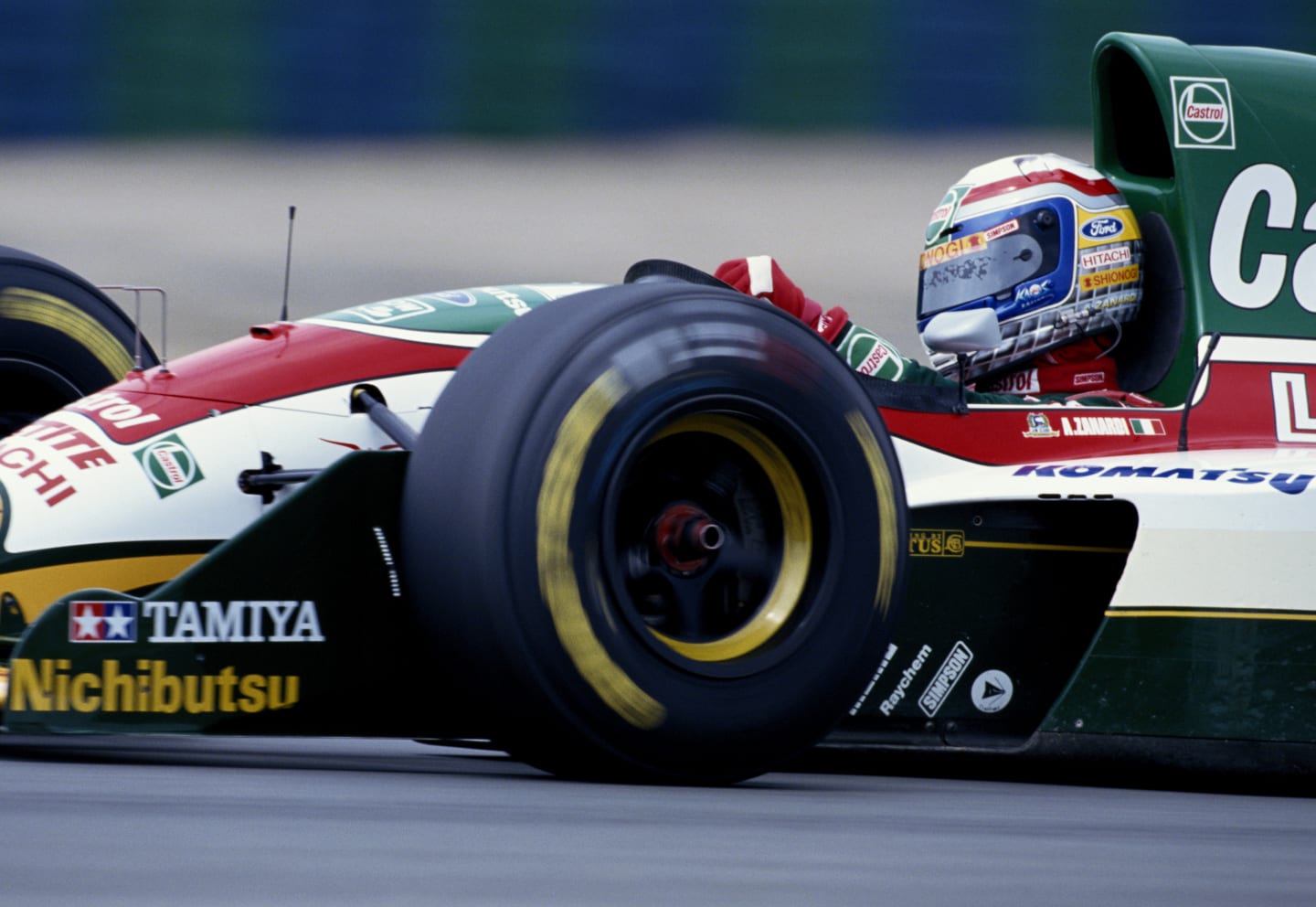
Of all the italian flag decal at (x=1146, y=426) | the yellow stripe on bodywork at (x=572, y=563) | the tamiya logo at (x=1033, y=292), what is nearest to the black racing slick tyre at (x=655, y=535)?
the yellow stripe on bodywork at (x=572, y=563)

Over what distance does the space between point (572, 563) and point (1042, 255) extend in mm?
1908

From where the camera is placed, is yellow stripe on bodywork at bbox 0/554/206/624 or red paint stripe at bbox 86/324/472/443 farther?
red paint stripe at bbox 86/324/472/443

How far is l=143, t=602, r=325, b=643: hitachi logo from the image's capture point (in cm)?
278

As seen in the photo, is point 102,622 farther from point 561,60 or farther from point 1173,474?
point 561,60

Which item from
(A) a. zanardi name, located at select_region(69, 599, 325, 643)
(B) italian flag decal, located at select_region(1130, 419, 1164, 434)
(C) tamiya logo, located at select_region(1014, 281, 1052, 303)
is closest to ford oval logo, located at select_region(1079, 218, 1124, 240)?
(C) tamiya logo, located at select_region(1014, 281, 1052, 303)

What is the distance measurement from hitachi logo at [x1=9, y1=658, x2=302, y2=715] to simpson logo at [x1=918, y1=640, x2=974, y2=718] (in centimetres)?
111

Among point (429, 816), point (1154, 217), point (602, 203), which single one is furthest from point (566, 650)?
point (602, 203)

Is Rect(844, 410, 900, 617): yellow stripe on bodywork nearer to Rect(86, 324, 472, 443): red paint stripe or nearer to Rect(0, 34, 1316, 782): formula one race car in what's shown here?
Rect(0, 34, 1316, 782): formula one race car

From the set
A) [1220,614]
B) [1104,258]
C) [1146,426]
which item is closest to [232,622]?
[1220,614]

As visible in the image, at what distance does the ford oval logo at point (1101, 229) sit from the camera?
423 cm

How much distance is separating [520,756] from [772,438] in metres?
0.58

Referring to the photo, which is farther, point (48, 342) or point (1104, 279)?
point (1104, 279)

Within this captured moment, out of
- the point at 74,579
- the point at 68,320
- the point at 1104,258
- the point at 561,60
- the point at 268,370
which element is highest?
the point at 561,60

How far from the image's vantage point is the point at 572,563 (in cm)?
266
